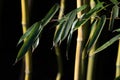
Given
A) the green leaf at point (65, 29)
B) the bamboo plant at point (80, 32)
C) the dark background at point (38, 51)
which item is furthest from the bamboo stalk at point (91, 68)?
the green leaf at point (65, 29)

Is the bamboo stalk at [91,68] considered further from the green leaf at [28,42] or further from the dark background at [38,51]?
the green leaf at [28,42]

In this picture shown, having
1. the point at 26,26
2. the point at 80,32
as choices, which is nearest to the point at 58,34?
the point at 80,32

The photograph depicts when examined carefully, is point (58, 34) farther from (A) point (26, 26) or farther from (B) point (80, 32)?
(A) point (26, 26)

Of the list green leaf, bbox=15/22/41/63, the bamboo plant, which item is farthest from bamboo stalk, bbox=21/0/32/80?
green leaf, bbox=15/22/41/63

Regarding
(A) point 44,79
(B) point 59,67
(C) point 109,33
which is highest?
(C) point 109,33

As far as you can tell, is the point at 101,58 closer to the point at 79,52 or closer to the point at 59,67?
the point at 59,67

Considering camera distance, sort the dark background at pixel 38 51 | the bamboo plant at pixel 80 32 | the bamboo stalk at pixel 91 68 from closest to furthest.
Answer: the bamboo plant at pixel 80 32
the bamboo stalk at pixel 91 68
the dark background at pixel 38 51

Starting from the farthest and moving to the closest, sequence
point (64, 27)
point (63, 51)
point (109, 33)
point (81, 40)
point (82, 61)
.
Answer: point (63, 51) → point (109, 33) → point (82, 61) → point (81, 40) → point (64, 27)

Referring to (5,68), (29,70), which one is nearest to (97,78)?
(29,70)
